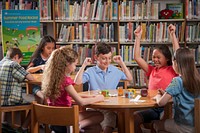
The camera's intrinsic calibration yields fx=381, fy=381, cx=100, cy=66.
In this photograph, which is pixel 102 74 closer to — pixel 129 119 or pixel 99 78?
pixel 99 78

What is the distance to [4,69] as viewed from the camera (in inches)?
155

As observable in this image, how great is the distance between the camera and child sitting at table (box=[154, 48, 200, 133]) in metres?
2.88

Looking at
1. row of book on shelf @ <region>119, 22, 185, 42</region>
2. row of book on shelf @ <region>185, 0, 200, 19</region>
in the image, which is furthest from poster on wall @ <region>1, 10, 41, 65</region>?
row of book on shelf @ <region>185, 0, 200, 19</region>

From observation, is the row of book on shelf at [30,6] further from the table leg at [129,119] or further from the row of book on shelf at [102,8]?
the table leg at [129,119]

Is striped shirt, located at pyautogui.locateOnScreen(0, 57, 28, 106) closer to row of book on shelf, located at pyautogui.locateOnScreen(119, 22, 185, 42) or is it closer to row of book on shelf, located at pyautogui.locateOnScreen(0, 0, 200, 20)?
row of book on shelf, located at pyautogui.locateOnScreen(0, 0, 200, 20)

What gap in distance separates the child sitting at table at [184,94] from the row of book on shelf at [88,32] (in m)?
2.59

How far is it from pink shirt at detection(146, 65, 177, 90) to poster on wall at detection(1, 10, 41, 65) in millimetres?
2190

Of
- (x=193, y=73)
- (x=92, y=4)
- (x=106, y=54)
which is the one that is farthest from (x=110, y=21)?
(x=193, y=73)

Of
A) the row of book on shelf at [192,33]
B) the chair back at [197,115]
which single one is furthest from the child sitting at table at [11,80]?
the row of book on shelf at [192,33]

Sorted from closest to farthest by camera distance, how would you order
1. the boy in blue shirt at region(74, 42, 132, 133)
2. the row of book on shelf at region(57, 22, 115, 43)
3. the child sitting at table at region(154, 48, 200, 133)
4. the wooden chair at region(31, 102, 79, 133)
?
the wooden chair at region(31, 102, 79, 133) → the child sitting at table at region(154, 48, 200, 133) → the boy in blue shirt at region(74, 42, 132, 133) → the row of book on shelf at region(57, 22, 115, 43)

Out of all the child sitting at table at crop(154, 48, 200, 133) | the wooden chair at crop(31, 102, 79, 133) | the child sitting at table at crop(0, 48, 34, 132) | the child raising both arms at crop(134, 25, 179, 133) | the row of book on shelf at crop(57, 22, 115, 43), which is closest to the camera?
the wooden chair at crop(31, 102, 79, 133)

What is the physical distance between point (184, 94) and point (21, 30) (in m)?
3.08

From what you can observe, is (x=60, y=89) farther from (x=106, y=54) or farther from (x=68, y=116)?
(x=106, y=54)

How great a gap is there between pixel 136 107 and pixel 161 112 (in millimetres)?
928
